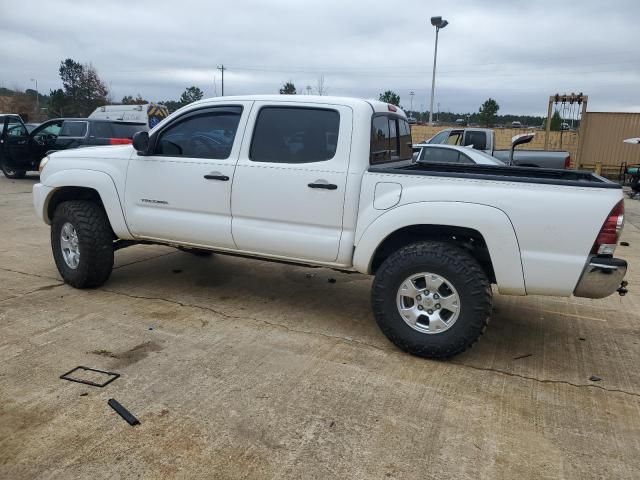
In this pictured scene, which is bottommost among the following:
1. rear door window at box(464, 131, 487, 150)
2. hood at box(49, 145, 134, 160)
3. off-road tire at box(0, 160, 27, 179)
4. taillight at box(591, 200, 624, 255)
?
off-road tire at box(0, 160, 27, 179)

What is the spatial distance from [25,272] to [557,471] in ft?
18.0

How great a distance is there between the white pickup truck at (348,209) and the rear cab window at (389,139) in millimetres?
19

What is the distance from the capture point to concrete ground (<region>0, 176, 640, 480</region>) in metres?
2.63

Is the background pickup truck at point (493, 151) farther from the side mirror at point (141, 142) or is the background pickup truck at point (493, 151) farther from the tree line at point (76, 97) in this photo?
the tree line at point (76, 97)

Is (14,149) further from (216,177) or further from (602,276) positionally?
(602,276)

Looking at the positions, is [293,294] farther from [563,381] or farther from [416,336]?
[563,381]

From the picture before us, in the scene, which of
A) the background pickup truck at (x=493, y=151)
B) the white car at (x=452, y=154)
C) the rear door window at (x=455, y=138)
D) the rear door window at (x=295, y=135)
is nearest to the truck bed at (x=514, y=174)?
the rear door window at (x=295, y=135)

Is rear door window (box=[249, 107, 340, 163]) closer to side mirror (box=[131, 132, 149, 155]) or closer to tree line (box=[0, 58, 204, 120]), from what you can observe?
side mirror (box=[131, 132, 149, 155])

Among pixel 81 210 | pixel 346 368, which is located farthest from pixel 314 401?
pixel 81 210

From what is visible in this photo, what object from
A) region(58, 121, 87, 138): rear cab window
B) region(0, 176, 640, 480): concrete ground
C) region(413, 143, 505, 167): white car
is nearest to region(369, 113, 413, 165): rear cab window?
region(0, 176, 640, 480): concrete ground

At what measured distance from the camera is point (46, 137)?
14719mm

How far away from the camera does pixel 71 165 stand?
5.05 m

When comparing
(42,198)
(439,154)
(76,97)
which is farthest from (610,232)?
(76,97)

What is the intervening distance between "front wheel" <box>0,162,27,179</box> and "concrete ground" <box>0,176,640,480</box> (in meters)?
11.6
